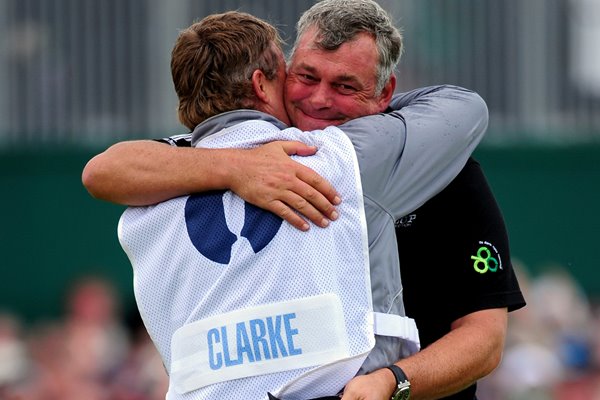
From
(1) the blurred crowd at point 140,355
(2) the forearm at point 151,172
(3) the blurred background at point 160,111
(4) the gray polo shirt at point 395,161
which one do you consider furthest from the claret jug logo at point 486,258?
(3) the blurred background at point 160,111

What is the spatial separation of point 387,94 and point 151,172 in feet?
2.67

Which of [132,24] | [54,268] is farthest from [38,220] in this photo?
[132,24]

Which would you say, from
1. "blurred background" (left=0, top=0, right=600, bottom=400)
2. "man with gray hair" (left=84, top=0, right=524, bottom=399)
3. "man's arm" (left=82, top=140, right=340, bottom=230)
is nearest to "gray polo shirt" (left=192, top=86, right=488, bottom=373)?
"man with gray hair" (left=84, top=0, right=524, bottom=399)

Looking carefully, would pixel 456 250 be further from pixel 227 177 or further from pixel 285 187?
pixel 227 177

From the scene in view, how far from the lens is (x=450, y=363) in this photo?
12.3 feet

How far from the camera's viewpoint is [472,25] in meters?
10.6

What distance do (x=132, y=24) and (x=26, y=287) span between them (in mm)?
2211

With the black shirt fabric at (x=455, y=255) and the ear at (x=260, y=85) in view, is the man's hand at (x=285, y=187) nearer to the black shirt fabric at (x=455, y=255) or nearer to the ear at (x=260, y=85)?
the ear at (x=260, y=85)

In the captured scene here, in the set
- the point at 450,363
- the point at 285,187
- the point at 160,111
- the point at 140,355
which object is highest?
the point at 285,187

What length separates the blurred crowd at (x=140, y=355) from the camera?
830 centimetres

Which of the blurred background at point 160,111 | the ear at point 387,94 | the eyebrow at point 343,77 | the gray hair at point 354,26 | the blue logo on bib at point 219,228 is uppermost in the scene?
the gray hair at point 354,26

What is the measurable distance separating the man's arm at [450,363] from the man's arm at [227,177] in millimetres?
447

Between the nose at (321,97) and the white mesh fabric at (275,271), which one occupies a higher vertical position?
the nose at (321,97)

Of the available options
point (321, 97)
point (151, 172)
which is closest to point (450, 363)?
point (321, 97)
